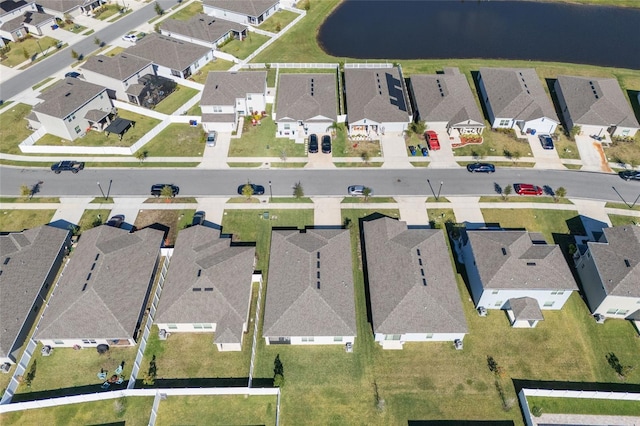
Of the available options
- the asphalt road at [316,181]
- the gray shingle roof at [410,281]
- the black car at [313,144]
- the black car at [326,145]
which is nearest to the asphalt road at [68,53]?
the asphalt road at [316,181]

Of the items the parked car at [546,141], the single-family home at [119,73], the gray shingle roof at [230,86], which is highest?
the single-family home at [119,73]

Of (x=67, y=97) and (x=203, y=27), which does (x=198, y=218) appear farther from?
(x=203, y=27)

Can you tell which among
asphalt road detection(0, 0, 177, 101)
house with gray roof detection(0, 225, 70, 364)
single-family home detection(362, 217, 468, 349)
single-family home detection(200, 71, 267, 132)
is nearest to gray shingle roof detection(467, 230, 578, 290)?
single-family home detection(362, 217, 468, 349)

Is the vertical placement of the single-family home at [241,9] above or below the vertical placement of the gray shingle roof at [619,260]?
above

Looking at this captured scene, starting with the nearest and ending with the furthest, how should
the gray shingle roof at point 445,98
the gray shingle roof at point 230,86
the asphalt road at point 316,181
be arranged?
the asphalt road at point 316,181 → the gray shingle roof at point 445,98 → the gray shingle roof at point 230,86

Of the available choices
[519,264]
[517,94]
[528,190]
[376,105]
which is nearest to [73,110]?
[376,105]

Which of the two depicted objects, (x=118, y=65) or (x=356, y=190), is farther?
(x=118, y=65)

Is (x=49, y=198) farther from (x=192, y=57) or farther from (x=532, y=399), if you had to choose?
(x=532, y=399)

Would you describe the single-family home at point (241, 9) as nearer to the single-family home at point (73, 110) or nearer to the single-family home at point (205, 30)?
the single-family home at point (205, 30)
